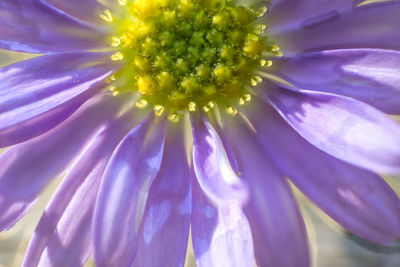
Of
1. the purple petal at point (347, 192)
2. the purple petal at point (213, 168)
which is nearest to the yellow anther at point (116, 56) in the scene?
the purple petal at point (213, 168)

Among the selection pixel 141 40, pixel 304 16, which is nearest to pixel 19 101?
pixel 141 40

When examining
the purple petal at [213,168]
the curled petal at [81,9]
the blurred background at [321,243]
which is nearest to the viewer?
the purple petal at [213,168]

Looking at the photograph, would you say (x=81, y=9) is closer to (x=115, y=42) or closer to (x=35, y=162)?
(x=115, y=42)

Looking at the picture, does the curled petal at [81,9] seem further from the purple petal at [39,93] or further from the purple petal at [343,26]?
the purple petal at [343,26]

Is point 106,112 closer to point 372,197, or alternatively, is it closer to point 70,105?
point 70,105

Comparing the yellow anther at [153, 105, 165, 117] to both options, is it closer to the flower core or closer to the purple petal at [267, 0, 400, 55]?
the flower core
